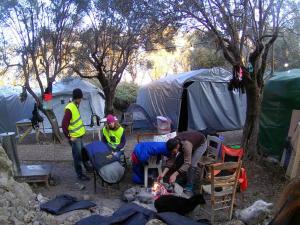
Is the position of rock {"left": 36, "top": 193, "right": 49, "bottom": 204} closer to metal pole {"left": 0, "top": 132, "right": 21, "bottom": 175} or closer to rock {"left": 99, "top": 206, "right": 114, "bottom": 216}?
rock {"left": 99, "top": 206, "right": 114, "bottom": 216}

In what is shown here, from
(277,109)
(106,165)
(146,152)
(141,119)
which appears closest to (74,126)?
(106,165)

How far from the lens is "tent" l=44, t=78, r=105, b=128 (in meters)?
16.7

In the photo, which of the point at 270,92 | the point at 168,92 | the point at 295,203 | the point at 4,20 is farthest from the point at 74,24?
the point at 295,203

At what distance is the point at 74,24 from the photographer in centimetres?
1356

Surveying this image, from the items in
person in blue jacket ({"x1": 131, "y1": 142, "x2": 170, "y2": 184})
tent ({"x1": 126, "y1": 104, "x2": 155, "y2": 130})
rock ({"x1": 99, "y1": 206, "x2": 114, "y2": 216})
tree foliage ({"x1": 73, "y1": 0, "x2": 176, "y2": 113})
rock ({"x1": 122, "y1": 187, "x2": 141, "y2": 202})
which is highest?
tree foliage ({"x1": 73, "y1": 0, "x2": 176, "y2": 113})

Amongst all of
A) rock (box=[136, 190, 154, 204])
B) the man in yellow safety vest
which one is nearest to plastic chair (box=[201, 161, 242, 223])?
rock (box=[136, 190, 154, 204])

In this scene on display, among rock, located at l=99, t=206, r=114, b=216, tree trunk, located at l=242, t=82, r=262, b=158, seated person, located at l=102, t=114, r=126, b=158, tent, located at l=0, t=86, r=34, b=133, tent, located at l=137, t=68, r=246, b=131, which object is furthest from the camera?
tent, located at l=0, t=86, r=34, b=133

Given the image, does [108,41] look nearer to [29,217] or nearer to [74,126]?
[74,126]

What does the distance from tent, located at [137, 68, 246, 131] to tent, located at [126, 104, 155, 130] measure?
5.36 feet

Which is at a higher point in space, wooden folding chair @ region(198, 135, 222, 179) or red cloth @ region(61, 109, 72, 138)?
red cloth @ region(61, 109, 72, 138)

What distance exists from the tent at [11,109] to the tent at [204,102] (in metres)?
6.90

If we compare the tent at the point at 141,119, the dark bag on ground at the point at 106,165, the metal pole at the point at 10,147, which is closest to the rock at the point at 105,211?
the dark bag on ground at the point at 106,165

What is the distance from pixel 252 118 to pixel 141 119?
8.47 metres

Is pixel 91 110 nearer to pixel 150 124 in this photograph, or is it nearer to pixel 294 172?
pixel 150 124
